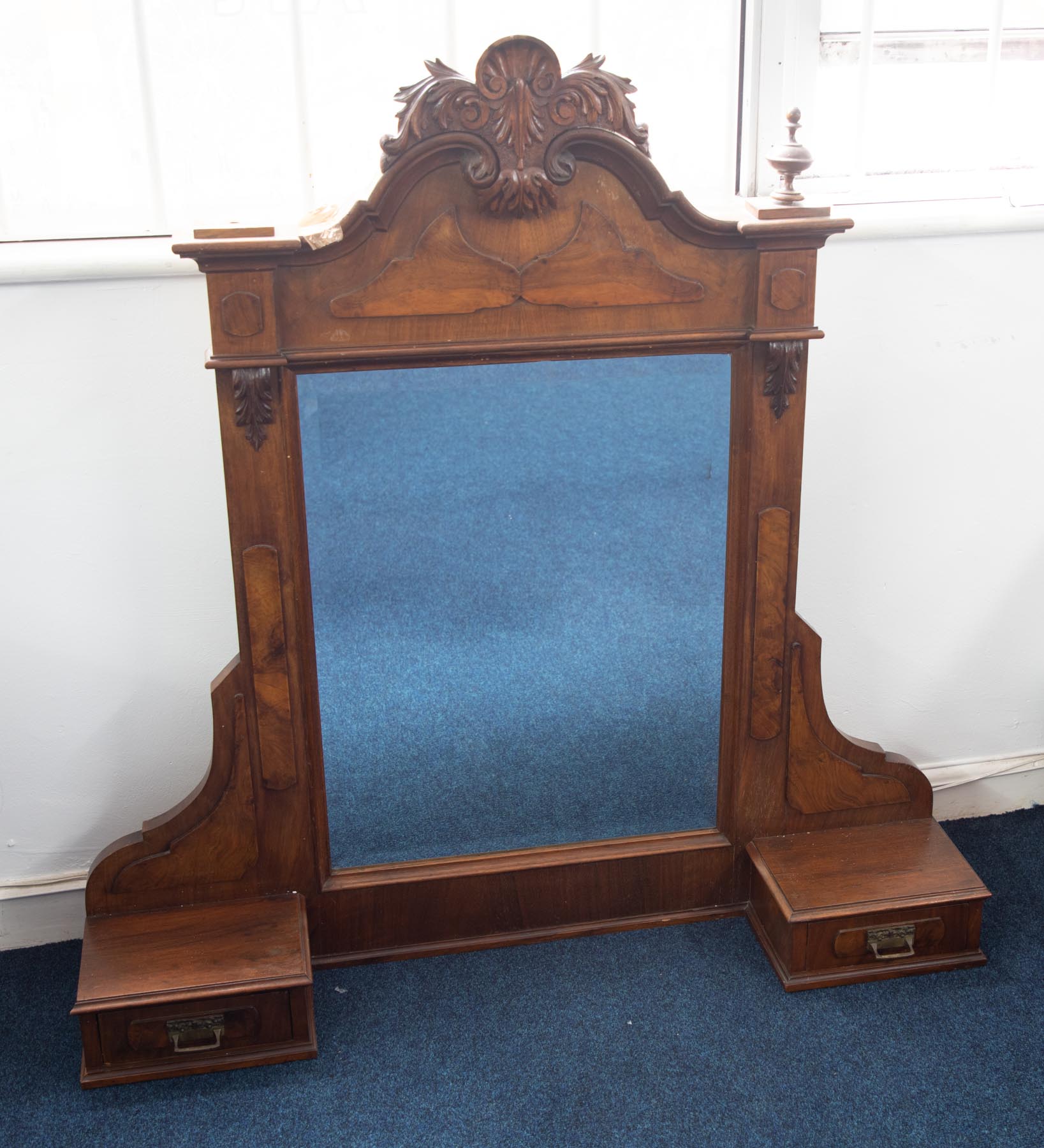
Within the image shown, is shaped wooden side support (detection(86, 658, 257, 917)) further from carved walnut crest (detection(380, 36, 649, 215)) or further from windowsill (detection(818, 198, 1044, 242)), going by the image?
windowsill (detection(818, 198, 1044, 242))

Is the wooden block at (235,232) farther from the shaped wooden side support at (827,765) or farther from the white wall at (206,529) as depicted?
the shaped wooden side support at (827,765)

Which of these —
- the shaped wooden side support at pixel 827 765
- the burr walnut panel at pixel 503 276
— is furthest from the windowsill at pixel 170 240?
the shaped wooden side support at pixel 827 765

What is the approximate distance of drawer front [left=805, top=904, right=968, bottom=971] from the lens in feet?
7.55

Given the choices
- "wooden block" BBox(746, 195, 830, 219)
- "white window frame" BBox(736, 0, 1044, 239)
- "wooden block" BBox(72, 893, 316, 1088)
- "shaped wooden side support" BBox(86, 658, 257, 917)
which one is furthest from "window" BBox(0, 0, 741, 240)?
"wooden block" BBox(72, 893, 316, 1088)

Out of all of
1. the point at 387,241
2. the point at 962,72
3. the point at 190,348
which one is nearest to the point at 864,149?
the point at 962,72

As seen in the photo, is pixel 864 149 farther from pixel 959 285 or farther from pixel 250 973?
pixel 250 973

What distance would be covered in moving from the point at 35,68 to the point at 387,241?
29.4 inches

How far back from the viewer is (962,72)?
247 cm

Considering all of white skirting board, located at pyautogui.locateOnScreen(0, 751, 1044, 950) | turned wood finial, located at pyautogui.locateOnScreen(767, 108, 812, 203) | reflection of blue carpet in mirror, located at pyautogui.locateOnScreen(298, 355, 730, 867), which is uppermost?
turned wood finial, located at pyautogui.locateOnScreen(767, 108, 812, 203)

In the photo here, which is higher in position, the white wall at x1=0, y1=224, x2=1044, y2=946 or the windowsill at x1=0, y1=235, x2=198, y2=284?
the windowsill at x1=0, y1=235, x2=198, y2=284

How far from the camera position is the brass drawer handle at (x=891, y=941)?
232 cm

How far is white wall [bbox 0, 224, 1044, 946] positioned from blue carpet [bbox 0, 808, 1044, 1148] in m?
0.45

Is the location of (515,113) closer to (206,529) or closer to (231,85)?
(231,85)

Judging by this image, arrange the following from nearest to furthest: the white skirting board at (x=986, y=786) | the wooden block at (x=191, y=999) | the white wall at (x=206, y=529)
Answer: the wooden block at (x=191, y=999) < the white wall at (x=206, y=529) < the white skirting board at (x=986, y=786)
